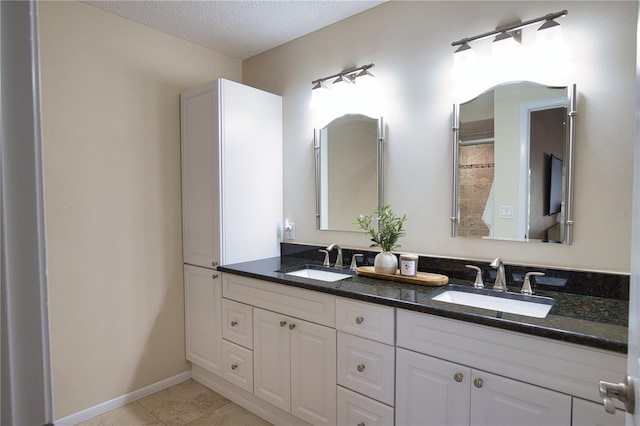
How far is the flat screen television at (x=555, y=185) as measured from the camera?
1614mm

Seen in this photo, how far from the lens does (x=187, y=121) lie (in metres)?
2.54

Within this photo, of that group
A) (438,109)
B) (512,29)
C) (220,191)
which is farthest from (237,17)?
(512,29)

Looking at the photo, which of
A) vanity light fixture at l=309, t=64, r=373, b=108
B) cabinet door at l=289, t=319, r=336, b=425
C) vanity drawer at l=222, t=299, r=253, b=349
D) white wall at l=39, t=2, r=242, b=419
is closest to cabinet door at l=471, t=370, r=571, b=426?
cabinet door at l=289, t=319, r=336, b=425

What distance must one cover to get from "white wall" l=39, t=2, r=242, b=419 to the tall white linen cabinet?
0.15 meters

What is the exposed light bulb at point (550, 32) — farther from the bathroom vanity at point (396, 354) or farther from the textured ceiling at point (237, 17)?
the bathroom vanity at point (396, 354)

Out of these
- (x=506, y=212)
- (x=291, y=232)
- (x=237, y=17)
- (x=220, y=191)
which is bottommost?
(x=291, y=232)

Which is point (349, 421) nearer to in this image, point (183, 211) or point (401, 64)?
point (183, 211)

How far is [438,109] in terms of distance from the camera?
1963mm

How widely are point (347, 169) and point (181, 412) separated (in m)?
1.88

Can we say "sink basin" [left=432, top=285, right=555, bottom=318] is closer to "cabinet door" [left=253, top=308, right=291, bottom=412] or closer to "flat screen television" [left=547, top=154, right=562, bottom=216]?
"flat screen television" [left=547, top=154, right=562, bottom=216]

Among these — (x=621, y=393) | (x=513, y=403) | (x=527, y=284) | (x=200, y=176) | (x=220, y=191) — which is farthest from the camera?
(x=200, y=176)

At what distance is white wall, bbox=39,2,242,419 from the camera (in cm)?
206

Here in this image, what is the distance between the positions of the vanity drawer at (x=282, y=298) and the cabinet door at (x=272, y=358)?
60 mm

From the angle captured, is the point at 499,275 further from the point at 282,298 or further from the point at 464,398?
the point at 282,298
